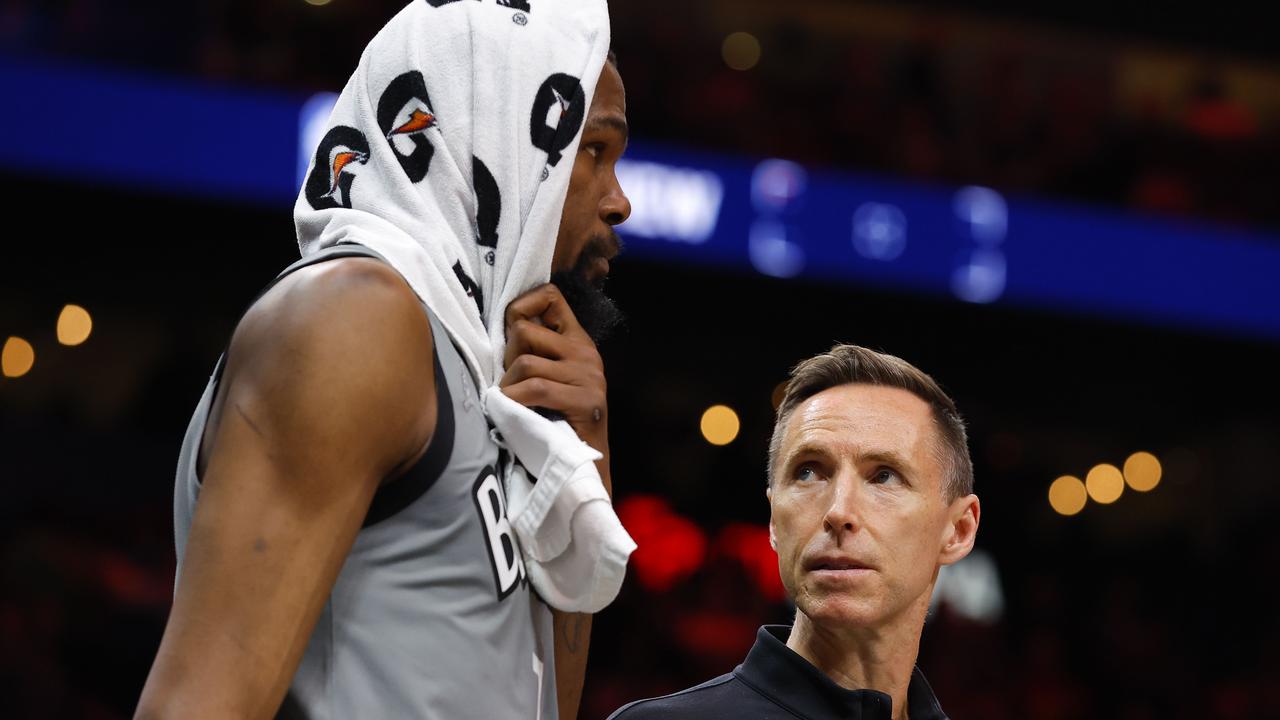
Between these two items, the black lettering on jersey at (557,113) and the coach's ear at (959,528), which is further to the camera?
the coach's ear at (959,528)

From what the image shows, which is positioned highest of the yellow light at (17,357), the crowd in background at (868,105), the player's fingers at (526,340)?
the crowd in background at (868,105)

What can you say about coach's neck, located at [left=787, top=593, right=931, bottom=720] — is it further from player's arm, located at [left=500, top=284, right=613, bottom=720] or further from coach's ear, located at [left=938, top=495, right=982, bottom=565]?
player's arm, located at [left=500, top=284, right=613, bottom=720]

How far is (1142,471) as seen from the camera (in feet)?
39.3

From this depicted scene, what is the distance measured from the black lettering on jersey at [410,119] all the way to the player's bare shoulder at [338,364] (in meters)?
0.18

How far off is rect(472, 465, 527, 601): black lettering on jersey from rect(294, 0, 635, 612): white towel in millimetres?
16

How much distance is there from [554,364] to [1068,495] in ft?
34.8

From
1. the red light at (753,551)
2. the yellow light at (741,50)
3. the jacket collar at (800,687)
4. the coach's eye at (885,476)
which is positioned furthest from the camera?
the yellow light at (741,50)

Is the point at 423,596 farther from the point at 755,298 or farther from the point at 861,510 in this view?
the point at 755,298

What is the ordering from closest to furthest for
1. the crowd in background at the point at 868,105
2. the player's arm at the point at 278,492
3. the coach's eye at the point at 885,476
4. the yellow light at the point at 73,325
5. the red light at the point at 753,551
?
the player's arm at the point at 278,492
the coach's eye at the point at 885,476
the crowd in background at the point at 868,105
the red light at the point at 753,551
the yellow light at the point at 73,325

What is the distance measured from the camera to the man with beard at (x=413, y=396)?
1189 millimetres

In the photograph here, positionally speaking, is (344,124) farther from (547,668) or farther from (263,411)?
(547,668)

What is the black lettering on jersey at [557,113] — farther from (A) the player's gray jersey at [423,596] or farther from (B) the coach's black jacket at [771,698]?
(B) the coach's black jacket at [771,698]

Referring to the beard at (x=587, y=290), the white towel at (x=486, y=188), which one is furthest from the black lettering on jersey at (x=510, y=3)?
the beard at (x=587, y=290)

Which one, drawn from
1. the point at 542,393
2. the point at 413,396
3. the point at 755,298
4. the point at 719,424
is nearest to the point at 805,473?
the point at 542,393
